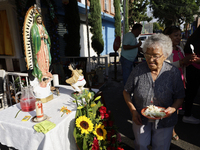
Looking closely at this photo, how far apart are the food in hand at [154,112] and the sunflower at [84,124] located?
2.18 feet

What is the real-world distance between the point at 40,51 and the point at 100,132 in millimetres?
1535

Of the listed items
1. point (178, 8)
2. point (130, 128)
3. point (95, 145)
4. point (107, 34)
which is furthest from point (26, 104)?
point (178, 8)

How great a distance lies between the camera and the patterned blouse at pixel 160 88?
156 cm

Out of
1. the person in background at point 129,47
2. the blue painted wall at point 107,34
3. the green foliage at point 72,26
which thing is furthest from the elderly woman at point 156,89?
the blue painted wall at point 107,34

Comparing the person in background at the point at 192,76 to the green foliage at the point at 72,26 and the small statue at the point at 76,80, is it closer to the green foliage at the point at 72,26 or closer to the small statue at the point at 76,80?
the small statue at the point at 76,80

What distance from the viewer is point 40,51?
2.34m

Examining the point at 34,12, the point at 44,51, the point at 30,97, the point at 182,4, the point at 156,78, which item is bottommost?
the point at 30,97

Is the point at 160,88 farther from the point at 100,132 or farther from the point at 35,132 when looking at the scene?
the point at 35,132

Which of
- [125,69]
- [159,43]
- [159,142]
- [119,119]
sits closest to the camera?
[159,43]

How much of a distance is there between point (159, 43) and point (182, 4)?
91.2ft

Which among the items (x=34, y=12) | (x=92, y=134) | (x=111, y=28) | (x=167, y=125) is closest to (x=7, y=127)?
(x=92, y=134)

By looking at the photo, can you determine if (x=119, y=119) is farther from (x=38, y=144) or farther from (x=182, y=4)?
(x=182, y=4)

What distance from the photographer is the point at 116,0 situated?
13.0 metres

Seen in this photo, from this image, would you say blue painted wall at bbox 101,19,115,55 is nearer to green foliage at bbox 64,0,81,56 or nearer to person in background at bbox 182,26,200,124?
green foliage at bbox 64,0,81,56
